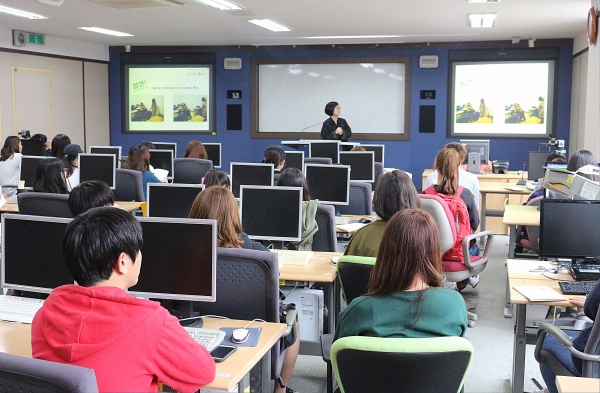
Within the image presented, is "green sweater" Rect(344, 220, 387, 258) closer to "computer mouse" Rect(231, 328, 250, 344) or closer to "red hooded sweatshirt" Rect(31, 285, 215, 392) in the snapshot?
"computer mouse" Rect(231, 328, 250, 344)

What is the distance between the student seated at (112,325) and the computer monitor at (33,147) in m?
7.44

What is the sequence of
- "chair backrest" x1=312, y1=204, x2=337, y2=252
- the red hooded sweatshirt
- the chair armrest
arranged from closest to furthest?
1. the red hooded sweatshirt
2. the chair armrest
3. "chair backrest" x1=312, y1=204, x2=337, y2=252

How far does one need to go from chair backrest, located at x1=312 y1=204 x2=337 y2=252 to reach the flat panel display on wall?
300 inches

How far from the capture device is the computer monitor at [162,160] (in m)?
8.13

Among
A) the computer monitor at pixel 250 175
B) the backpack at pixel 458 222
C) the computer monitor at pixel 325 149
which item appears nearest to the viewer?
the backpack at pixel 458 222

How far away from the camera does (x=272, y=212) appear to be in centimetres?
445

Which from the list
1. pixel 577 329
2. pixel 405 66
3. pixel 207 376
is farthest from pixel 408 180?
pixel 405 66

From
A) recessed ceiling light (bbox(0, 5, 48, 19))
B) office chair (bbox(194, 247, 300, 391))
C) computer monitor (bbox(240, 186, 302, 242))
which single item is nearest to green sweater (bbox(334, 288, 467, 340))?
office chair (bbox(194, 247, 300, 391))

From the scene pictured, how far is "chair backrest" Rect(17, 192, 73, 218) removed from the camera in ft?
16.3

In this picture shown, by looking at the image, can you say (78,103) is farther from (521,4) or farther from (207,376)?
(207,376)

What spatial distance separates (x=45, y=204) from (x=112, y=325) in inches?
140

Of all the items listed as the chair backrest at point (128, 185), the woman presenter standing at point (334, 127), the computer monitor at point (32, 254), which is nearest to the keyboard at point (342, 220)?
the chair backrest at point (128, 185)

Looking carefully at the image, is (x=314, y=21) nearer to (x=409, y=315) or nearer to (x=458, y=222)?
(x=458, y=222)

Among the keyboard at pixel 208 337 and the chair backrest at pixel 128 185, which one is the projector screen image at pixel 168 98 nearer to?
the chair backrest at pixel 128 185
